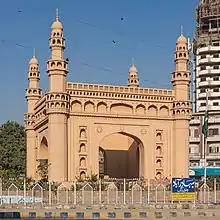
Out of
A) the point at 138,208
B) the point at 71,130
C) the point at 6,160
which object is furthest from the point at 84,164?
the point at 6,160

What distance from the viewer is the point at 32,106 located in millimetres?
56594

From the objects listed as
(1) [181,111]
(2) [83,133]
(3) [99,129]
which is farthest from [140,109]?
(2) [83,133]

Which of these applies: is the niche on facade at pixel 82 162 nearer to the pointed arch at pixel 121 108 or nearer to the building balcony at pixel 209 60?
the pointed arch at pixel 121 108

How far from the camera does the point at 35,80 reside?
5669cm

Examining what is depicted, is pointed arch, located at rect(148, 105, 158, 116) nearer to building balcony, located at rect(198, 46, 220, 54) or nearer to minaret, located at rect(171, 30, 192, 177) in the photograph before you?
minaret, located at rect(171, 30, 192, 177)

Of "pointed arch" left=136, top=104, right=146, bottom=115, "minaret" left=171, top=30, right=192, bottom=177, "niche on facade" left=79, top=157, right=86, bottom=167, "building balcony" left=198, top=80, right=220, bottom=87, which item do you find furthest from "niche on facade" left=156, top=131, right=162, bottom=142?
"building balcony" left=198, top=80, right=220, bottom=87

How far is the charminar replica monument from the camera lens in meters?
46.5

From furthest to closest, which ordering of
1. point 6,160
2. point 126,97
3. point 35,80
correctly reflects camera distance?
point 6,160
point 35,80
point 126,97

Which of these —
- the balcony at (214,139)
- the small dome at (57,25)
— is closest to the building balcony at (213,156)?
the balcony at (214,139)

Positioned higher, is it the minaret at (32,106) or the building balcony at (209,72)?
the building balcony at (209,72)

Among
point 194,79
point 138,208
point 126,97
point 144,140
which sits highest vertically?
point 194,79

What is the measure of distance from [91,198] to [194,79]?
53.8m

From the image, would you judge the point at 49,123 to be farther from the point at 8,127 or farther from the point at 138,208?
the point at 8,127

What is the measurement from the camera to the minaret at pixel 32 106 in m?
56.3
